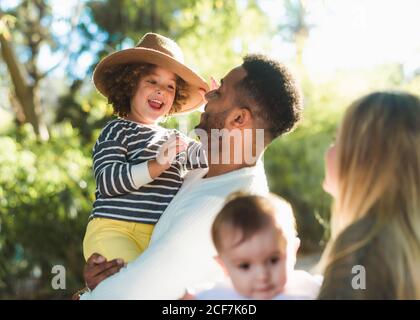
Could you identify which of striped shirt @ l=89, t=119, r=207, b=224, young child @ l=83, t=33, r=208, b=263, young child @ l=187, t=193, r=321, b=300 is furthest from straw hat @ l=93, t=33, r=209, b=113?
young child @ l=187, t=193, r=321, b=300

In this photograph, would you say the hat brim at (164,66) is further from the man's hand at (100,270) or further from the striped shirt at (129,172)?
the man's hand at (100,270)

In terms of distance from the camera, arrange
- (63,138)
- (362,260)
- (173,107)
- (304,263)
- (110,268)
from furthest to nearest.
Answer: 1. (304,263)
2. (63,138)
3. (173,107)
4. (110,268)
5. (362,260)

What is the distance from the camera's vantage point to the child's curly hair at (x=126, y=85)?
3.61 meters

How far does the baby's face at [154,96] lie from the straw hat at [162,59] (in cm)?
5

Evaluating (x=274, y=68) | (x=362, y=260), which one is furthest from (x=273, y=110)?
(x=362, y=260)

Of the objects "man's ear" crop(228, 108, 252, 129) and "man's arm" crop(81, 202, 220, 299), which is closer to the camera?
"man's arm" crop(81, 202, 220, 299)

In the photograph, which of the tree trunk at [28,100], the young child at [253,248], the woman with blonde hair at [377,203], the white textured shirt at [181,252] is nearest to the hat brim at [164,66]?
the white textured shirt at [181,252]

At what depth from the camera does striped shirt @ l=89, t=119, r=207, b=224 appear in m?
3.15

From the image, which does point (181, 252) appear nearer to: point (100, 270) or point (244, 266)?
point (100, 270)

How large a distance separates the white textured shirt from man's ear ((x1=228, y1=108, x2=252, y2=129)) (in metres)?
0.21

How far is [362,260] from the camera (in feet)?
6.77

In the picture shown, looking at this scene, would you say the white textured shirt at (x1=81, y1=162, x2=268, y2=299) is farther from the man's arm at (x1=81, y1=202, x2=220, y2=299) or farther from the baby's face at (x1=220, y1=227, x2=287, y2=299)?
the baby's face at (x1=220, y1=227, x2=287, y2=299)
